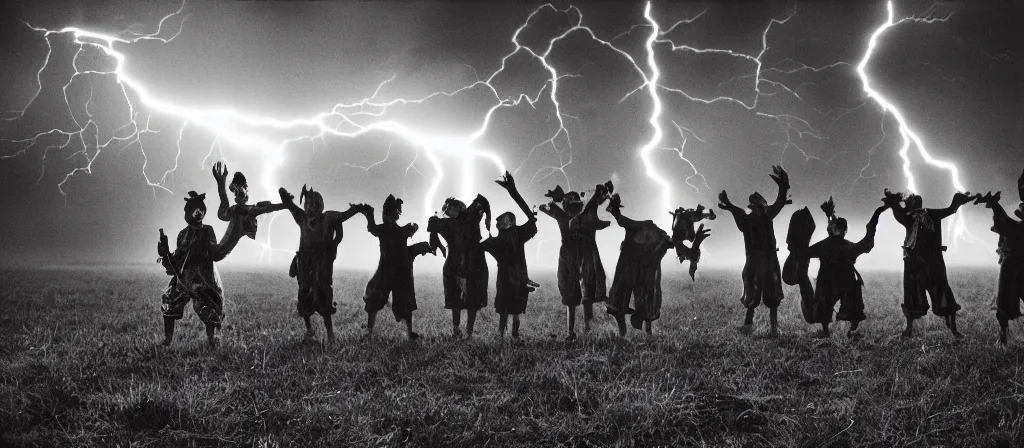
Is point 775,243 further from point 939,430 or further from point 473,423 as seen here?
point 473,423

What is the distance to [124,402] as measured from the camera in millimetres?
4812

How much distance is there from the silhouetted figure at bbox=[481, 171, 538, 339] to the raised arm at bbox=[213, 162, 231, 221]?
4158 mm

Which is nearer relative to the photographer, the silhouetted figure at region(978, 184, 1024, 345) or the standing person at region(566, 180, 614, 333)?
the silhouetted figure at region(978, 184, 1024, 345)

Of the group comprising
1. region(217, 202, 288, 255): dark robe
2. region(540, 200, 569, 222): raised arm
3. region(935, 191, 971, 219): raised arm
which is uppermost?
region(935, 191, 971, 219): raised arm

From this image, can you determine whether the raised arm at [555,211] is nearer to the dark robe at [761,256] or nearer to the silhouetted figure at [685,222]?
the silhouetted figure at [685,222]

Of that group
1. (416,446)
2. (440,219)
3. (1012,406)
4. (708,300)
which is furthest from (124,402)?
(708,300)

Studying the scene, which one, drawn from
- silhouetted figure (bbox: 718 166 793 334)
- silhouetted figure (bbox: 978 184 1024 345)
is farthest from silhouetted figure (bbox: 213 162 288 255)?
silhouetted figure (bbox: 978 184 1024 345)

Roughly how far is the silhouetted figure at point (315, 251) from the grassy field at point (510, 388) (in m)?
0.61

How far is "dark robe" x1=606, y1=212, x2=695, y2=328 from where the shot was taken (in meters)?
8.66

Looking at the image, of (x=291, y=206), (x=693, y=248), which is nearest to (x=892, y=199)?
(x=693, y=248)

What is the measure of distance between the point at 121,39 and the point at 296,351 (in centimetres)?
2535

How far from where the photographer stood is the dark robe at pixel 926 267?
820 cm

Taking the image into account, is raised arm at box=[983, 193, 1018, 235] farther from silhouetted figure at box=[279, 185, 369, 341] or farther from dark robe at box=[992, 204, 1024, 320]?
silhouetted figure at box=[279, 185, 369, 341]

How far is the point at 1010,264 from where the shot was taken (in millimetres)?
7883
